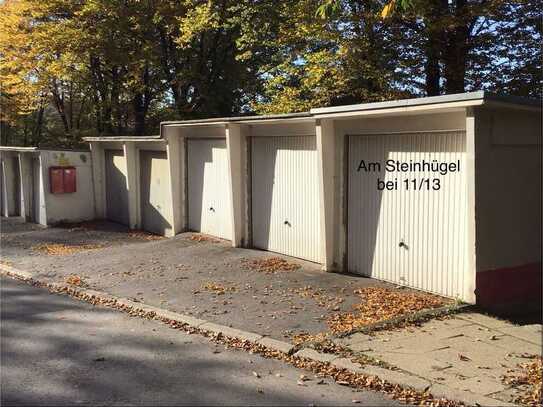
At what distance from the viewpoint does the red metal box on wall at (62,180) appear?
17.6 metres

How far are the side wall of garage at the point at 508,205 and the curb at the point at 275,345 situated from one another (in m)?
3.11

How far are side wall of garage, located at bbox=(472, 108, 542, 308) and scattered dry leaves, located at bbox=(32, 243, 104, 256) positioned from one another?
8879 mm

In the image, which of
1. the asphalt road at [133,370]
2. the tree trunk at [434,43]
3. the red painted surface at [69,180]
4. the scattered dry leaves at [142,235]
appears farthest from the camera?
the red painted surface at [69,180]

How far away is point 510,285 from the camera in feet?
28.5

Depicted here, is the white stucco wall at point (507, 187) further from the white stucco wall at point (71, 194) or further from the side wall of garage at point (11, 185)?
the side wall of garage at point (11, 185)

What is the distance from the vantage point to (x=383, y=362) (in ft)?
19.2

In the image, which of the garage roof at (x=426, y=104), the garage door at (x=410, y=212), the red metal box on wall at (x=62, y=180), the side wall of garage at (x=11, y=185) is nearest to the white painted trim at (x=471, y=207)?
the garage door at (x=410, y=212)

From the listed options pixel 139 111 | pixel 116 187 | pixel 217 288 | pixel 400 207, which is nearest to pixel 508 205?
pixel 400 207

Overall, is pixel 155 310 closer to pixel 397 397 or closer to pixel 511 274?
pixel 397 397

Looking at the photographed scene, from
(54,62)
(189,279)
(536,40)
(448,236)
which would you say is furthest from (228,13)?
(448,236)

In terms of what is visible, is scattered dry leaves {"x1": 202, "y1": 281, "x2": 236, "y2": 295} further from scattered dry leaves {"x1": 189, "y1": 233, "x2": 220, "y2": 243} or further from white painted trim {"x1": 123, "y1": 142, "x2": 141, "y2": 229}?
white painted trim {"x1": 123, "y1": 142, "x2": 141, "y2": 229}

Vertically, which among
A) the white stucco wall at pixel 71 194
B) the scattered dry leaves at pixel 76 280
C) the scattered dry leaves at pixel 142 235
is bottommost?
the scattered dry leaves at pixel 142 235

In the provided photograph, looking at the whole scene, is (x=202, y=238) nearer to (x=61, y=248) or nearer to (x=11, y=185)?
(x=61, y=248)

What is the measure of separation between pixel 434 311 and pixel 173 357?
345 cm
